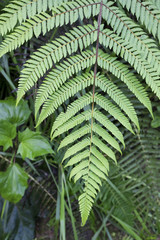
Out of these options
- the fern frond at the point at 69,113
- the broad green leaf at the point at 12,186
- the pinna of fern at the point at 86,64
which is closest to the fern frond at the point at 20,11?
the pinna of fern at the point at 86,64

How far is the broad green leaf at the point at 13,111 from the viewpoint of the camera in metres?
1.45

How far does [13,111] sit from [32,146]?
30 centimetres

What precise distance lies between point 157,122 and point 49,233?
4.82 ft

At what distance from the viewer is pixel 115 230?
209 cm

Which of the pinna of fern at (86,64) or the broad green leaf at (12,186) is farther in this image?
the broad green leaf at (12,186)

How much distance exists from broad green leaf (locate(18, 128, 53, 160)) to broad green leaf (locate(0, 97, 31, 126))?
5.1 inches

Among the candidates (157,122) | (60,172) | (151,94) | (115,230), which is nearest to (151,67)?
(151,94)

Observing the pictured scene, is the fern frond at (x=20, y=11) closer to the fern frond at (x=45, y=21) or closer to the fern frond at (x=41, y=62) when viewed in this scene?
the fern frond at (x=45, y=21)

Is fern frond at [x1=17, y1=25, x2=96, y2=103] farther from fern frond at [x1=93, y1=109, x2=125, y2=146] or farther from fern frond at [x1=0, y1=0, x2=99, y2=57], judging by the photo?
fern frond at [x1=93, y1=109, x2=125, y2=146]

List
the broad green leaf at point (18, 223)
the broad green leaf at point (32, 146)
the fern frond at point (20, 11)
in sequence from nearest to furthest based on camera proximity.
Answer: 1. the fern frond at point (20, 11)
2. the broad green leaf at point (32, 146)
3. the broad green leaf at point (18, 223)

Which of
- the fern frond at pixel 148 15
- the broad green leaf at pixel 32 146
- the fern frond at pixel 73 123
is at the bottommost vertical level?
the broad green leaf at pixel 32 146

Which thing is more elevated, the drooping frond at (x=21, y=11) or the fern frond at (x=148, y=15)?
the fern frond at (x=148, y=15)

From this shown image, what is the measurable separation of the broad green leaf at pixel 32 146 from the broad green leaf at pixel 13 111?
0.13 meters

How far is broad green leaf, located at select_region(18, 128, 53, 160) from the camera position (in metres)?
1.34
